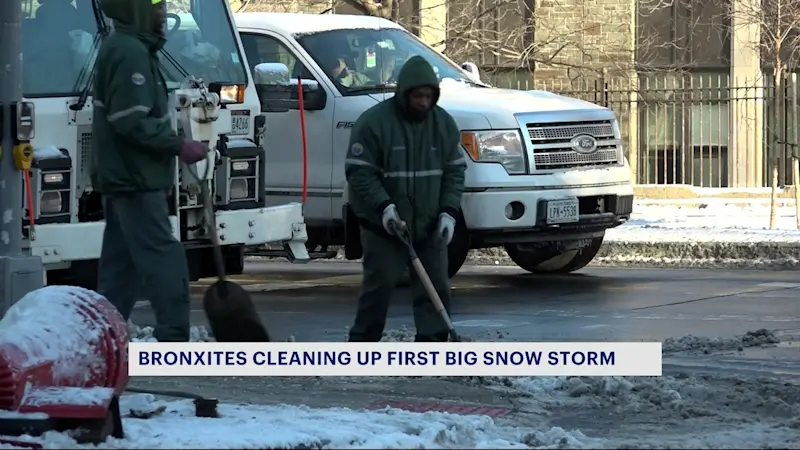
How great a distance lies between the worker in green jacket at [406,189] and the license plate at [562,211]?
374cm

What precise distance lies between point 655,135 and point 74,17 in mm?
17417

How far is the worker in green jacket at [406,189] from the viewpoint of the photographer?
8.91 meters

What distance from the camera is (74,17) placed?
10820mm

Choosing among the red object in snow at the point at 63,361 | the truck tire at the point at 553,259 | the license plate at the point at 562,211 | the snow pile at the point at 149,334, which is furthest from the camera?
the truck tire at the point at 553,259

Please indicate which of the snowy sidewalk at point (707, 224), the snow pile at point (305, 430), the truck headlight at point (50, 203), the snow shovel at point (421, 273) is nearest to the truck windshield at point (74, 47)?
the truck headlight at point (50, 203)

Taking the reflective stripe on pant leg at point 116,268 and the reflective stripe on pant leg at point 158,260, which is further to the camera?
the reflective stripe on pant leg at point 116,268

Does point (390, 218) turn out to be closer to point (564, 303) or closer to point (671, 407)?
point (671, 407)

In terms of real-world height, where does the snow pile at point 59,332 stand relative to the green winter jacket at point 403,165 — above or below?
below

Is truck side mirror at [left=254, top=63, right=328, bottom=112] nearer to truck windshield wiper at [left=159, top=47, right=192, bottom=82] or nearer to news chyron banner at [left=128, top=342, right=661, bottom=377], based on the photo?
truck windshield wiper at [left=159, top=47, right=192, bottom=82]

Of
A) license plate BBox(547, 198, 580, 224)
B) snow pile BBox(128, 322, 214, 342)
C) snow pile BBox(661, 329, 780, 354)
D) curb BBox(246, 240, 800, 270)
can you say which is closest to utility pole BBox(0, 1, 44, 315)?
snow pile BBox(128, 322, 214, 342)

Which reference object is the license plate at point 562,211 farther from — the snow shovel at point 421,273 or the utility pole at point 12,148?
the utility pole at point 12,148

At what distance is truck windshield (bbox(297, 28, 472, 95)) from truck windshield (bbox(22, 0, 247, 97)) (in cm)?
188

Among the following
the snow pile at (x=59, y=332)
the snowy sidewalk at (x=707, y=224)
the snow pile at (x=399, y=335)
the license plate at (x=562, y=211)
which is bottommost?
the snowy sidewalk at (x=707, y=224)

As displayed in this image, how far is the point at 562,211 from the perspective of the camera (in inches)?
506
